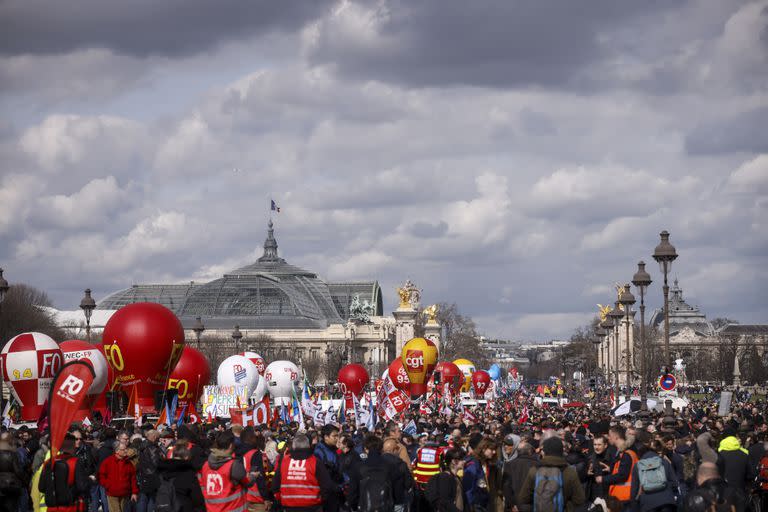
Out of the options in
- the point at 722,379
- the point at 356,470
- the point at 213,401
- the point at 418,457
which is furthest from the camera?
the point at 722,379

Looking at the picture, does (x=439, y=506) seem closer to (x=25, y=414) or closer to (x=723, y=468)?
(x=723, y=468)

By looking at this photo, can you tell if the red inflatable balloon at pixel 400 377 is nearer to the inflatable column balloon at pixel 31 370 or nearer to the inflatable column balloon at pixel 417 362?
the inflatable column balloon at pixel 417 362

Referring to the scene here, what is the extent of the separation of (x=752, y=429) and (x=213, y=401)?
21915 mm

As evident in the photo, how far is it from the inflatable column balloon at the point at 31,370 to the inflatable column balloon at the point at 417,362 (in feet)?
101

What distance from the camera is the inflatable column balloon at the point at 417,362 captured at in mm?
67875

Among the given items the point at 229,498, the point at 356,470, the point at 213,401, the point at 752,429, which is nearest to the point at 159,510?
the point at 229,498

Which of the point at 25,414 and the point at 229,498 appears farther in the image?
the point at 25,414

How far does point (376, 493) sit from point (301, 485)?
2.94 ft

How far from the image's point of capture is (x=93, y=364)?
38125mm

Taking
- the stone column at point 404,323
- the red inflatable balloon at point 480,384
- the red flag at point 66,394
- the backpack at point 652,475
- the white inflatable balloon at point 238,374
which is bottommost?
the backpack at point 652,475

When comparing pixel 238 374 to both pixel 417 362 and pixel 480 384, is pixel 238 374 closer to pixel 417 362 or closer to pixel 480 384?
pixel 417 362

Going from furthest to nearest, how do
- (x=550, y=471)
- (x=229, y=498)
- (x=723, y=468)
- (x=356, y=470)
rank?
(x=723, y=468) → (x=356, y=470) → (x=229, y=498) → (x=550, y=471)

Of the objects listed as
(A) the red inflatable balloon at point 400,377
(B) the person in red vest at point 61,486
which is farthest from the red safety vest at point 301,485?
(A) the red inflatable balloon at point 400,377

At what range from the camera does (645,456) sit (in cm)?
1573
